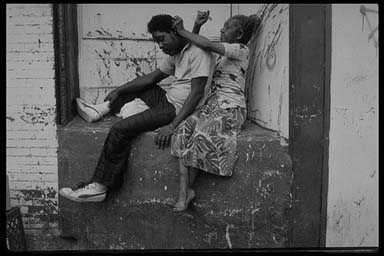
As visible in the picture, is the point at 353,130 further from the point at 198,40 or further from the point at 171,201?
the point at 171,201

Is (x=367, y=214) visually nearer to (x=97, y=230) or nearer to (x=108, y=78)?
(x=97, y=230)

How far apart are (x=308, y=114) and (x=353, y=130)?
1.15ft

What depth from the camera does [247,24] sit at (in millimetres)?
3770

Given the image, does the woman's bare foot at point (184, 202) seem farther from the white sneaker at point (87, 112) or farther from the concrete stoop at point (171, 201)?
the white sneaker at point (87, 112)

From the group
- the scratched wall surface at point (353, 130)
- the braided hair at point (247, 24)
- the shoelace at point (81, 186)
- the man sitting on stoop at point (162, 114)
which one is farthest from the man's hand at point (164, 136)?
the scratched wall surface at point (353, 130)

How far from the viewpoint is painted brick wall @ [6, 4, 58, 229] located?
3.65 meters

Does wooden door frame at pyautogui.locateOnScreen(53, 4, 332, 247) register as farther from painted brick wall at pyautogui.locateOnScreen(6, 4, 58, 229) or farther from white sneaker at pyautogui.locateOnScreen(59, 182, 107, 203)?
white sneaker at pyautogui.locateOnScreen(59, 182, 107, 203)

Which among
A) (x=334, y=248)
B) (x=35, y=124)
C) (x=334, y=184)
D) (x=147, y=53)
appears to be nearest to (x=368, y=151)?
(x=334, y=184)

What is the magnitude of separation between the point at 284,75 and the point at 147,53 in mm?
1275

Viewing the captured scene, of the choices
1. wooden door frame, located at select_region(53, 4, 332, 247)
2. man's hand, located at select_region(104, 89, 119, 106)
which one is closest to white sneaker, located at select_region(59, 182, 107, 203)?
man's hand, located at select_region(104, 89, 119, 106)

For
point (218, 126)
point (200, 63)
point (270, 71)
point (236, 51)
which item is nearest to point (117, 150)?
point (218, 126)

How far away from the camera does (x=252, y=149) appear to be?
11.5 feet

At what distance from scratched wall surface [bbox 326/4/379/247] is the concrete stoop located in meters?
0.38

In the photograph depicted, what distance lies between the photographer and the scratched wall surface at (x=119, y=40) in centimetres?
407
